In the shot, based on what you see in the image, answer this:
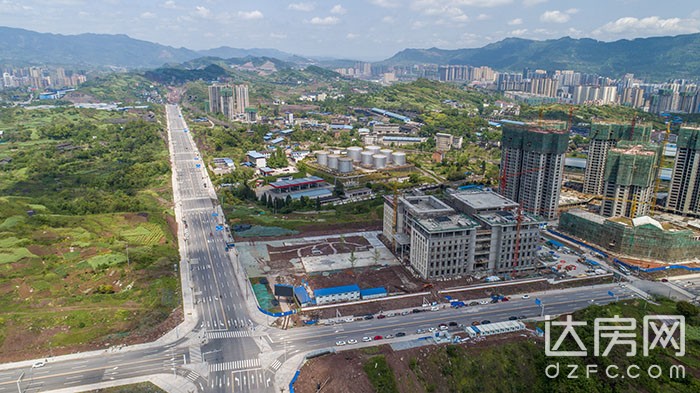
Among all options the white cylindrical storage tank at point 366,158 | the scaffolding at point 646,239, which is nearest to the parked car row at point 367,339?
the scaffolding at point 646,239

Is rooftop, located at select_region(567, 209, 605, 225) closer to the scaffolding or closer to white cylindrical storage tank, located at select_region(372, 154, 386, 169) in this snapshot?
the scaffolding

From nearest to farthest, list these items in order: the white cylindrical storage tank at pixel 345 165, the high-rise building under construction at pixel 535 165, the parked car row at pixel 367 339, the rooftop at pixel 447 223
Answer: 1. the parked car row at pixel 367 339
2. the rooftop at pixel 447 223
3. the high-rise building under construction at pixel 535 165
4. the white cylindrical storage tank at pixel 345 165

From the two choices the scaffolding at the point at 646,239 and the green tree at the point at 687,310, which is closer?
the green tree at the point at 687,310

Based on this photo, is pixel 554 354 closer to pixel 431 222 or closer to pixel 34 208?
pixel 431 222

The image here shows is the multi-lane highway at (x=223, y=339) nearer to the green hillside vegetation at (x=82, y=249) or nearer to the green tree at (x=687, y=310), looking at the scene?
the green hillside vegetation at (x=82, y=249)

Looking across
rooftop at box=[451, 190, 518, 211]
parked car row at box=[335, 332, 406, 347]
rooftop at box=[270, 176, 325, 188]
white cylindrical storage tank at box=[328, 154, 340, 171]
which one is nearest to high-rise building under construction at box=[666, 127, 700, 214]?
rooftop at box=[451, 190, 518, 211]

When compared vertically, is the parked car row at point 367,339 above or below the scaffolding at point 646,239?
below

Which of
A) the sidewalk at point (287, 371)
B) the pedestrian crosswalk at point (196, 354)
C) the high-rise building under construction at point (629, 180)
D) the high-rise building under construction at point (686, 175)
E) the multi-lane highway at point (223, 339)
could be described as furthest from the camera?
the high-rise building under construction at point (686, 175)
